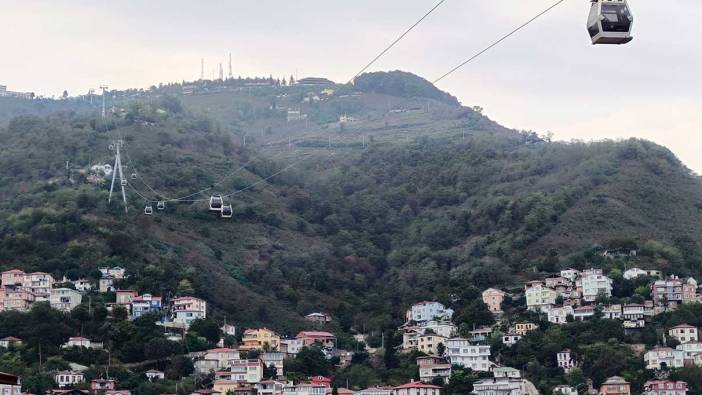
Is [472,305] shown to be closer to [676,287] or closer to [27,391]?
[676,287]

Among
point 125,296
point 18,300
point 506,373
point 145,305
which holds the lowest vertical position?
point 506,373

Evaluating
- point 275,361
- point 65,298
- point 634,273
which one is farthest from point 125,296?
point 634,273

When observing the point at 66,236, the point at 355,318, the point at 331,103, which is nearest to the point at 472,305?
the point at 355,318

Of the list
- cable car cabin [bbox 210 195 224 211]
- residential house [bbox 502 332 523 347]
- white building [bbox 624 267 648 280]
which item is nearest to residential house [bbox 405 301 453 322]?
residential house [bbox 502 332 523 347]

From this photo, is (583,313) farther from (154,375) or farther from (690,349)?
(154,375)

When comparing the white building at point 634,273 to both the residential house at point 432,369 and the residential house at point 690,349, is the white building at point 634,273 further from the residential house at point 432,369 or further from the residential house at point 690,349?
the residential house at point 432,369
